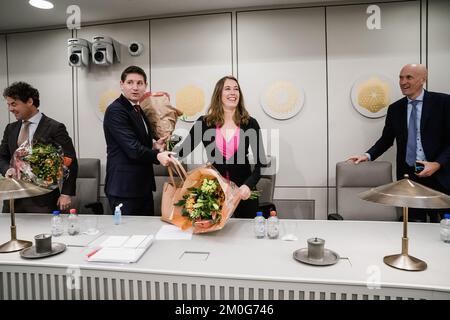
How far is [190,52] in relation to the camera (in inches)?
149

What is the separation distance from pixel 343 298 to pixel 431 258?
0.51 meters

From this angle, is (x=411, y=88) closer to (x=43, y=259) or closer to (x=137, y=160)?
(x=137, y=160)

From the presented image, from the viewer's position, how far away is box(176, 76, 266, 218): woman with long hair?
2.23 metres

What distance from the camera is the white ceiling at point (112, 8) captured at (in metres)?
3.37

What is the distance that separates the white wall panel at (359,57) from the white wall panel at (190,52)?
1225 millimetres

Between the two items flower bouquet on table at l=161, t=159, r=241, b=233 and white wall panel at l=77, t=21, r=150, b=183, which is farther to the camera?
white wall panel at l=77, t=21, r=150, b=183

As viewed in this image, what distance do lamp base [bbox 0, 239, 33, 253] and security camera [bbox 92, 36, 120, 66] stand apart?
2.66m

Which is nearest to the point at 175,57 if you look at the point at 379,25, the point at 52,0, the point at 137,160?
the point at 52,0

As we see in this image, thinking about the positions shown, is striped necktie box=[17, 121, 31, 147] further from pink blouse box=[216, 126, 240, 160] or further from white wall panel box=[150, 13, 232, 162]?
white wall panel box=[150, 13, 232, 162]

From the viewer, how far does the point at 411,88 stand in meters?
2.81

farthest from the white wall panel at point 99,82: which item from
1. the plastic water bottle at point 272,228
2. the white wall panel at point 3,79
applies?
the plastic water bottle at point 272,228

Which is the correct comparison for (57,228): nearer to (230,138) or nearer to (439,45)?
(230,138)

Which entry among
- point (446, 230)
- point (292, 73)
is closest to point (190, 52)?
point (292, 73)

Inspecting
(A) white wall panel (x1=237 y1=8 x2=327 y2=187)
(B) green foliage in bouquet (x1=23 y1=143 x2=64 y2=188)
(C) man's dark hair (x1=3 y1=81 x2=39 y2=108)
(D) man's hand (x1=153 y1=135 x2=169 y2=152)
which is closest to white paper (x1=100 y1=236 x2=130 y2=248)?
(B) green foliage in bouquet (x1=23 y1=143 x2=64 y2=188)
